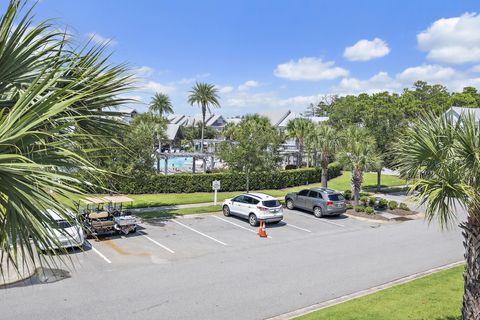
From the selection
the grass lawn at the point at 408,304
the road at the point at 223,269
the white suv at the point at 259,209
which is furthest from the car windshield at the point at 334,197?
the grass lawn at the point at 408,304

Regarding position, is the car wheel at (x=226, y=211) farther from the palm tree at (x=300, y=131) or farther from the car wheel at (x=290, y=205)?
the palm tree at (x=300, y=131)

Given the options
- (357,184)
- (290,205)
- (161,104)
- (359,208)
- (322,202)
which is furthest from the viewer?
(161,104)

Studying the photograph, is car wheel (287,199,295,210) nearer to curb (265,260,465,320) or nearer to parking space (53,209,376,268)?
parking space (53,209,376,268)

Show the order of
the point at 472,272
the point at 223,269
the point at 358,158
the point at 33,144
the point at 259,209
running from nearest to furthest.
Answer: the point at 33,144 < the point at 472,272 < the point at 223,269 < the point at 259,209 < the point at 358,158

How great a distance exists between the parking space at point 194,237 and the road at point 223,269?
44mm

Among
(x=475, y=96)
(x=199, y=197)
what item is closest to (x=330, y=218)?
(x=199, y=197)

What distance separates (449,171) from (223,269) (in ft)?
28.4

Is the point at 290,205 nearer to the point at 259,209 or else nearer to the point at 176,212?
the point at 259,209

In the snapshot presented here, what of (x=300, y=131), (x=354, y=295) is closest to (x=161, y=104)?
(x=300, y=131)

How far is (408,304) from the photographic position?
10062 mm

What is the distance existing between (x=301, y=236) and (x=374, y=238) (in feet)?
11.6

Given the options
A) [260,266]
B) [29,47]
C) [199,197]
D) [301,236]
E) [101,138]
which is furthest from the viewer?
[199,197]

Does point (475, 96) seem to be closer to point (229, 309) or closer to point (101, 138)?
point (229, 309)

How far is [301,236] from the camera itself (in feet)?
61.2
